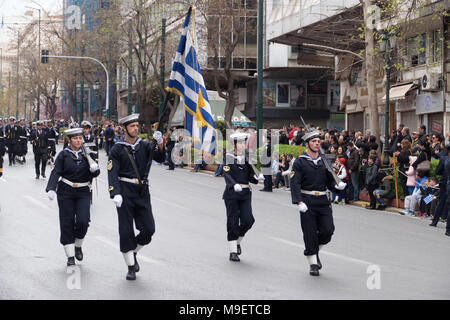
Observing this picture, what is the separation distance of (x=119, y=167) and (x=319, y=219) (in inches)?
103

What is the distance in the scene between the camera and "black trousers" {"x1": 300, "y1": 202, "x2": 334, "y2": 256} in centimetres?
973

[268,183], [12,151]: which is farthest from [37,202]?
[12,151]

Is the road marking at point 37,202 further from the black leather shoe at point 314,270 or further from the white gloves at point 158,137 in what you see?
the black leather shoe at point 314,270

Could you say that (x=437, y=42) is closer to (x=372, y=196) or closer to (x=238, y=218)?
(x=372, y=196)

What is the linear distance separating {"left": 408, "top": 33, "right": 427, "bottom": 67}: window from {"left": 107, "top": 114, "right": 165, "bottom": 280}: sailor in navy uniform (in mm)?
21966


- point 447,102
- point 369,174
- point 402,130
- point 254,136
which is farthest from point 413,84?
point 369,174

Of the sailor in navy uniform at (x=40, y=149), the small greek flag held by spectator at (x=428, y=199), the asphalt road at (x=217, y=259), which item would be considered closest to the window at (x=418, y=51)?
the small greek flag held by spectator at (x=428, y=199)

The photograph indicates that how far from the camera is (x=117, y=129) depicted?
124ft

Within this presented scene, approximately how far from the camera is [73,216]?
10125mm

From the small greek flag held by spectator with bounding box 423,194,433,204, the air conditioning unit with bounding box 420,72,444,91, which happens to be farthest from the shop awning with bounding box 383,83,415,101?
the small greek flag held by spectator with bounding box 423,194,433,204

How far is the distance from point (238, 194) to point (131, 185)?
2.10 m

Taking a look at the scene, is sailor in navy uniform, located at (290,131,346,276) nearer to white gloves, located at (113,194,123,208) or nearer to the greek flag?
white gloves, located at (113,194,123,208)
